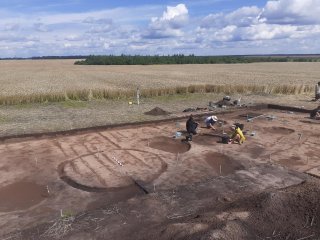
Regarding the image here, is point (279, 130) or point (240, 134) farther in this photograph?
point (279, 130)

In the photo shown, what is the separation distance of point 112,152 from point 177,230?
6534 millimetres

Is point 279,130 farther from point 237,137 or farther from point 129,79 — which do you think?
point 129,79

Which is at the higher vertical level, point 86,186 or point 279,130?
point 86,186

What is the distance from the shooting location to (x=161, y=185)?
9828 millimetres

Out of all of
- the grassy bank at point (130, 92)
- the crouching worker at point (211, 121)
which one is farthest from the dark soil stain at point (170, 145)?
the grassy bank at point (130, 92)

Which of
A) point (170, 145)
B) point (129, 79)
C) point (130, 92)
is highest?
point (170, 145)

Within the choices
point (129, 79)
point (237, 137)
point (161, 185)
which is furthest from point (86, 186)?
point (129, 79)

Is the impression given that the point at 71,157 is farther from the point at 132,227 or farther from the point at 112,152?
the point at 132,227

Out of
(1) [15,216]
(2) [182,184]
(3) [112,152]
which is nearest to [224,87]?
(3) [112,152]

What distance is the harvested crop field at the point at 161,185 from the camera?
7.03m

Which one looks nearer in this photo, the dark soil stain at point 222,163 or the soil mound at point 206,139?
the dark soil stain at point 222,163

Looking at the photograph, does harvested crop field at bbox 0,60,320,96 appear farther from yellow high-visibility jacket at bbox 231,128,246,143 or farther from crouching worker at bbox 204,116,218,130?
yellow high-visibility jacket at bbox 231,128,246,143

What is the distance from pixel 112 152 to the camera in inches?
506

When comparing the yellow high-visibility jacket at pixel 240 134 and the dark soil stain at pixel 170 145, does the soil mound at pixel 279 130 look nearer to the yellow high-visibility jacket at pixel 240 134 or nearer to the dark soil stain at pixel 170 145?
the yellow high-visibility jacket at pixel 240 134
